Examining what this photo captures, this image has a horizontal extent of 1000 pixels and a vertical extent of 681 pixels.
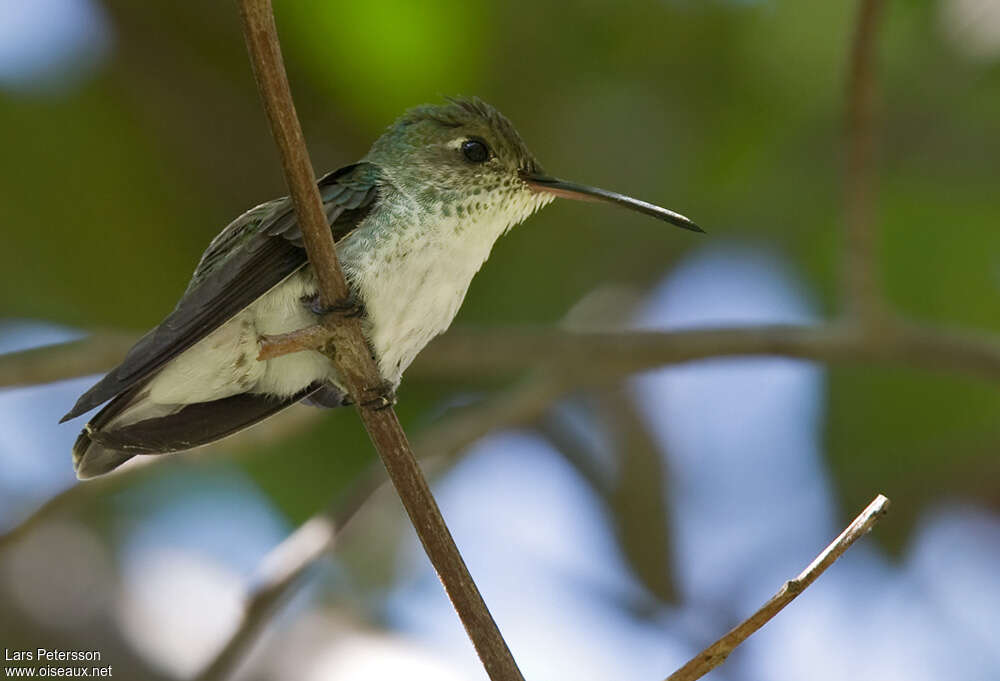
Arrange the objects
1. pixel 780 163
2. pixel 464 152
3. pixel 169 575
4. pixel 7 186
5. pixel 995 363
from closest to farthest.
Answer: pixel 464 152, pixel 995 363, pixel 169 575, pixel 7 186, pixel 780 163

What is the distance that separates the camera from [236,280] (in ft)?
9.82

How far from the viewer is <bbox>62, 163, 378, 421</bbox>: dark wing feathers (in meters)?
2.86

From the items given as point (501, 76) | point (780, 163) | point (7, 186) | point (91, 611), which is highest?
point (7, 186)

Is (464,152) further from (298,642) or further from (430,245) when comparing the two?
(298,642)

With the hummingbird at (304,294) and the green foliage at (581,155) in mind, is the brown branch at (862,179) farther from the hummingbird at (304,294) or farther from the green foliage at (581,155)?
the green foliage at (581,155)

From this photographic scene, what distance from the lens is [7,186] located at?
6.55 metres

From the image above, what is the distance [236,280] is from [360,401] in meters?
0.58

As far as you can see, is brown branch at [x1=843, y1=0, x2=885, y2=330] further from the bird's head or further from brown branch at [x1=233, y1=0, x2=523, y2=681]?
brown branch at [x1=233, y1=0, x2=523, y2=681]

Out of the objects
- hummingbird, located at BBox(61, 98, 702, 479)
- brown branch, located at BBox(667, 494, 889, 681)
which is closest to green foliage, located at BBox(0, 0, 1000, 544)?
hummingbird, located at BBox(61, 98, 702, 479)

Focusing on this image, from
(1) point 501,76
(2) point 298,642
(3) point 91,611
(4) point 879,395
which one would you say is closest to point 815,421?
(4) point 879,395

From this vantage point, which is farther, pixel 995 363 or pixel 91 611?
pixel 91 611

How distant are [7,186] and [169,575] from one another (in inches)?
91.0

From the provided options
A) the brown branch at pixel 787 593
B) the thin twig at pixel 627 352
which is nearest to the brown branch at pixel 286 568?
the thin twig at pixel 627 352

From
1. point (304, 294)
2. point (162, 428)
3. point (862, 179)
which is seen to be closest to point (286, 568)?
point (162, 428)
